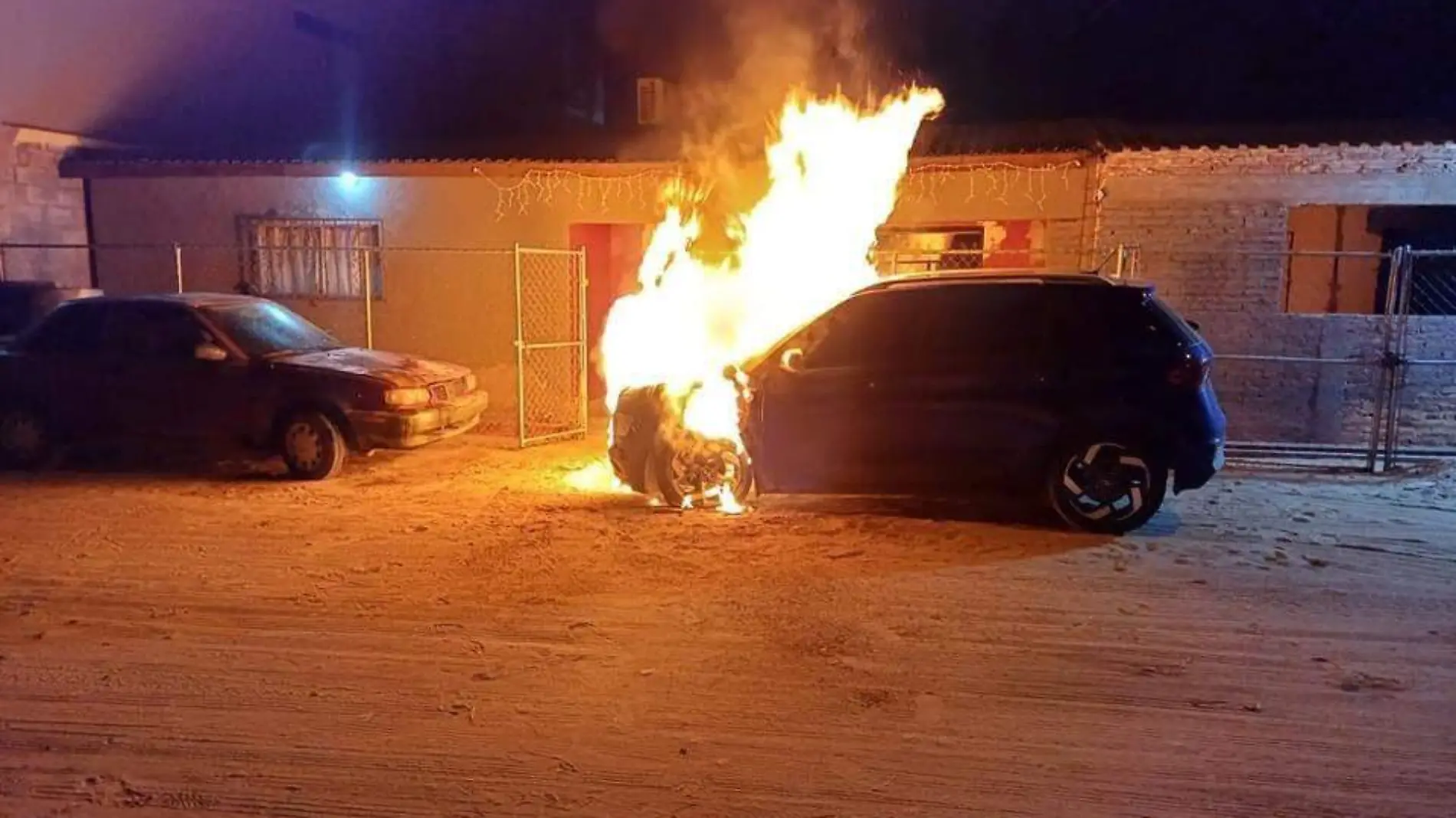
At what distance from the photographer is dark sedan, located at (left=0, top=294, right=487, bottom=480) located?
29.6 ft

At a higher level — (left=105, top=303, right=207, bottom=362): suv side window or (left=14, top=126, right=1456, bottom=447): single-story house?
(left=14, top=126, right=1456, bottom=447): single-story house

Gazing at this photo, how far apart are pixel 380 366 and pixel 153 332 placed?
7.12 ft

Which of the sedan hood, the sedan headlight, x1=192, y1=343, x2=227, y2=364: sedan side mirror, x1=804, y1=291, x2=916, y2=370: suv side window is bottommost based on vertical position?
the sedan headlight

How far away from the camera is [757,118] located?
39.1ft

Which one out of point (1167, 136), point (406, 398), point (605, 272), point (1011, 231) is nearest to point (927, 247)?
point (1011, 231)

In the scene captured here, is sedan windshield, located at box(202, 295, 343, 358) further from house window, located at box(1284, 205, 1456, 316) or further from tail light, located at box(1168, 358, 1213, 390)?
house window, located at box(1284, 205, 1456, 316)

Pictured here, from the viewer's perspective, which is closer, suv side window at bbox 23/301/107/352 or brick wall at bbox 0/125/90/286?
suv side window at bbox 23/301/107/352

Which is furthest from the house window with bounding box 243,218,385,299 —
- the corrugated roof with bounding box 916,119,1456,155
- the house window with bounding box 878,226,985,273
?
the corrugated roof with bounding box 916,119,1456,155

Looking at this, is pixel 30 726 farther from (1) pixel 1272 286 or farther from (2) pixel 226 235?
(1) pixel 1272 286

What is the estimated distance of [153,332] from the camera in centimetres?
934

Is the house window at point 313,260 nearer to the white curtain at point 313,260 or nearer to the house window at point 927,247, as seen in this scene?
the white curtain at point 313,260

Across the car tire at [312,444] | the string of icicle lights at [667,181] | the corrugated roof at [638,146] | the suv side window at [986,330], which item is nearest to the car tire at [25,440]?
the car tire at [312,444]

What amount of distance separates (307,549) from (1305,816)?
611 centimetres

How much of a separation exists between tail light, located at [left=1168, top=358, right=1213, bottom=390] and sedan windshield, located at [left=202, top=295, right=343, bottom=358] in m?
7.73
